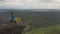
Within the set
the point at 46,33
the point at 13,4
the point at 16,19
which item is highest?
the point at 13,4

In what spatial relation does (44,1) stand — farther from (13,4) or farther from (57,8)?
(13,4)

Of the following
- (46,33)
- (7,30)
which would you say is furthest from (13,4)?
(46,33)

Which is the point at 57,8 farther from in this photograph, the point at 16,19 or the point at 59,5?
the point at 16,19

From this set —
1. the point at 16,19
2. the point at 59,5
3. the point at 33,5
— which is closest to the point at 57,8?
the point at 59,5

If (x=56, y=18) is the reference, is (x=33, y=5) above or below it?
above

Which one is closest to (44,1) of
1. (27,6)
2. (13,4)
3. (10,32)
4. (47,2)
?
(47,2)

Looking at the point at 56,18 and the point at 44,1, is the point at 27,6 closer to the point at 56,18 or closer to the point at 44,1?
the point at 44,1

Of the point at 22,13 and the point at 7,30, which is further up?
the point at 22,13
